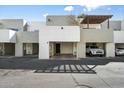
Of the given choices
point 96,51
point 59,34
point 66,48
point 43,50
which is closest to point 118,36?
point 96,51

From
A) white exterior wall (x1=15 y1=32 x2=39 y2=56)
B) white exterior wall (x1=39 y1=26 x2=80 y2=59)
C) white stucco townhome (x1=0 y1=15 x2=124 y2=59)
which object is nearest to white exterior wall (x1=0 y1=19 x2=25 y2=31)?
white stucco townhome (x1=0 y1=15 x2=124 y2=59)

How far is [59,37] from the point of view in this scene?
94.8 feet

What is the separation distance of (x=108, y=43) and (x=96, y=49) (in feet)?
7.22

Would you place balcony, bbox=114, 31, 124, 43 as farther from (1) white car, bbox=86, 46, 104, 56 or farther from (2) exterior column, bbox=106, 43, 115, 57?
(1) white car, bbox=86, 46, 104, 56

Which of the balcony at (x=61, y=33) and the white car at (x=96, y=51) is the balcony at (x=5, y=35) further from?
the white car at (x=96, y=51)

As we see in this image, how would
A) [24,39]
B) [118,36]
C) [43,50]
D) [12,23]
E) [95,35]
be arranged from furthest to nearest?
1. [12,23]
2. [24,39]
3. [118,36]
4. [95,35]
5. [43,50]

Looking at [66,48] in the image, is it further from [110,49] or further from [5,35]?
[5,35]

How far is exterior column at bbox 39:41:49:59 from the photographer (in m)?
29.3

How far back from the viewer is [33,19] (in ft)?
148

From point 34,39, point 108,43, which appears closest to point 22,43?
point 34,39

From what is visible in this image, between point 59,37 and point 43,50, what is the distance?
266 cm

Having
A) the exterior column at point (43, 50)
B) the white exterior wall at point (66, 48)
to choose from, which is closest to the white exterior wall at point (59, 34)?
the exterior column at point (43, 50)

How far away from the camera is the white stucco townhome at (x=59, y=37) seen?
29.0 metres
